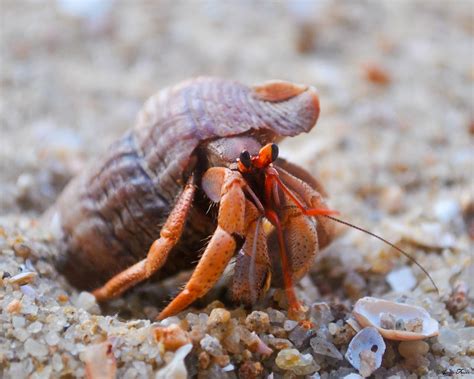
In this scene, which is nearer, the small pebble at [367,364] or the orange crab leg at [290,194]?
the small pebble at [367,364]

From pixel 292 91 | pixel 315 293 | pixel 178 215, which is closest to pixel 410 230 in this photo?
pixel 315 293

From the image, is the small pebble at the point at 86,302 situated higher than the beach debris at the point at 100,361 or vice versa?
the beach debris at the point at 100,361

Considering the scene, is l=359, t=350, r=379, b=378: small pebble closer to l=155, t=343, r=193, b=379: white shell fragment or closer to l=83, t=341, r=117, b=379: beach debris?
l=155, t=343, r=193, b=379: white shell fragment

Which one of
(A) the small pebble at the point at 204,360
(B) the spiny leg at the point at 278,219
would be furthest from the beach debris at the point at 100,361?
(B) the spiny leg at the point at 278,219

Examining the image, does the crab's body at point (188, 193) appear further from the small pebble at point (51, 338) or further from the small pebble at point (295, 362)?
the small pebble at point (51, 338)

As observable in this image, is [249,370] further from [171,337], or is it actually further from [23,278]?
[23,278]

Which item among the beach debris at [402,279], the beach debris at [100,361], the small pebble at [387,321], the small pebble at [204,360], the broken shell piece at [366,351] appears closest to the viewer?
the beach debris at [100,361]

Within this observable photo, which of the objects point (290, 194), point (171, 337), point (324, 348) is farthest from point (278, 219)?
point (171, 337)
